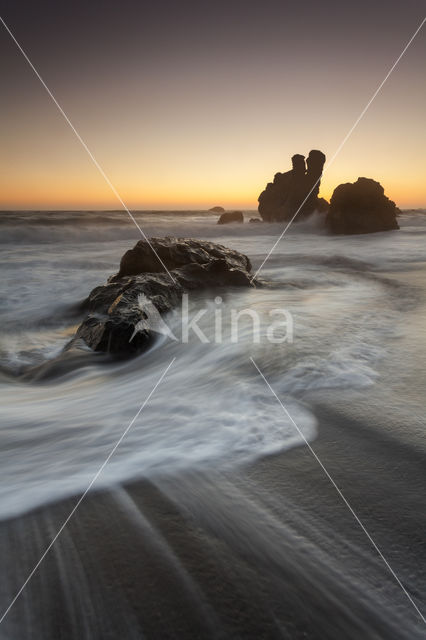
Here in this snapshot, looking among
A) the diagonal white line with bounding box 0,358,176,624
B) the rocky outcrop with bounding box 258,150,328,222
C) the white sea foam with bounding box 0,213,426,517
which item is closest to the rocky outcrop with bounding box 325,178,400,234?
the rocky outcrop with bounding box 258,150,328,222

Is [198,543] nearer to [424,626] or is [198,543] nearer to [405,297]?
[424,626]

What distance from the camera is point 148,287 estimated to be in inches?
238

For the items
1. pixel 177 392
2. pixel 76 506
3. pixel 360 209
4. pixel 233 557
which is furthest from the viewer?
pixel 360 209

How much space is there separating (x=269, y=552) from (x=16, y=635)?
906mm

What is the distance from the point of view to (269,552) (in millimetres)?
1543

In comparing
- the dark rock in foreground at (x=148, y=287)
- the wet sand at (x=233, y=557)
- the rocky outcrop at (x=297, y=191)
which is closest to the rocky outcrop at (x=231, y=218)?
the rocky outcrop at (x=297, y=191)

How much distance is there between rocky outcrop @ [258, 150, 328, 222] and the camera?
41250 millimetres

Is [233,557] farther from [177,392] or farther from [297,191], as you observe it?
[297,191]

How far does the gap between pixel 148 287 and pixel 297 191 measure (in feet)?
135

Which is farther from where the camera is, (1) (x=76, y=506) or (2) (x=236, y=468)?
(2) (x=236, y=468)

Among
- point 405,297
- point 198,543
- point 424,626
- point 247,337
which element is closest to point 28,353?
point 247,337

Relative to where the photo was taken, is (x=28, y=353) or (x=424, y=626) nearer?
(x=424, y=626)

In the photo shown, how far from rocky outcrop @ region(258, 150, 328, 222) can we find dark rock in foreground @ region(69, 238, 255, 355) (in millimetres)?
34803

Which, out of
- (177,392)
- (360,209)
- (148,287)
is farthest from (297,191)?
(177,392)
